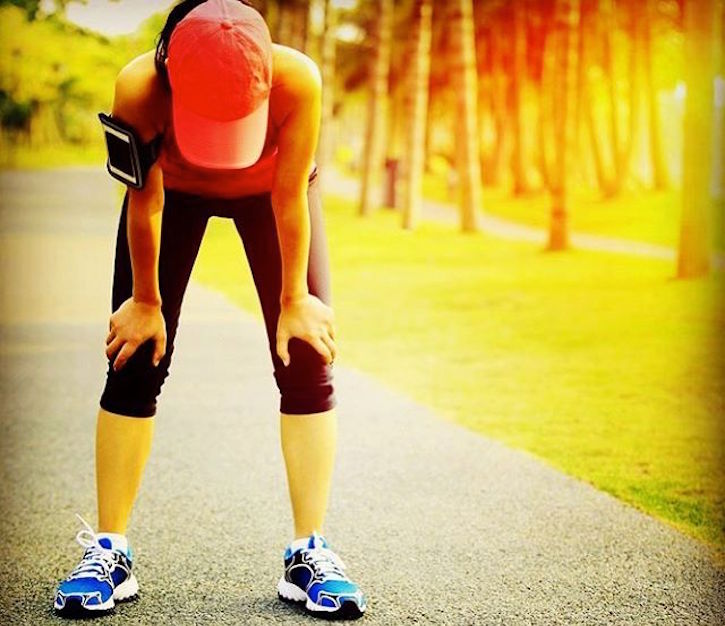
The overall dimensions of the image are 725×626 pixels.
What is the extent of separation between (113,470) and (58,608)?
1.19 ft

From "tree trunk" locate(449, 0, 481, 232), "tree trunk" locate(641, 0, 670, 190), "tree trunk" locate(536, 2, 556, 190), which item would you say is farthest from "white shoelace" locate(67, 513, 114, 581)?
"tree trunk" locate(641, 0, 670, 190)

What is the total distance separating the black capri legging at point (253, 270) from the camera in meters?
2.93

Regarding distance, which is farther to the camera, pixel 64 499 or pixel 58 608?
pixel 64 499

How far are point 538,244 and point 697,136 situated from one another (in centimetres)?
569

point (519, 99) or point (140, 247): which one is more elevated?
point (519, 99)

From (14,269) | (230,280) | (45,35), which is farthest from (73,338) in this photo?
(45,35)

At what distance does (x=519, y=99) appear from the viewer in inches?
1134

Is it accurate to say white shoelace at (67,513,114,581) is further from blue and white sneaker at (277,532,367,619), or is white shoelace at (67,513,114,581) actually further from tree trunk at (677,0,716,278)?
tree trunk at (677,0,716,278)

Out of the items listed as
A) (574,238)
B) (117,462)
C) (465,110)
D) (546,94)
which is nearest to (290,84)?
(117,462)

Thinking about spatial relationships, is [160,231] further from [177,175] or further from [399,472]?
[399,472]

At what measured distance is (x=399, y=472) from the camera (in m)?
4.63

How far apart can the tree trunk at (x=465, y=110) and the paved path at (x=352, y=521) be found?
390 inches

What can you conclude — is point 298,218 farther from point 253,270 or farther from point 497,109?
point 497,109

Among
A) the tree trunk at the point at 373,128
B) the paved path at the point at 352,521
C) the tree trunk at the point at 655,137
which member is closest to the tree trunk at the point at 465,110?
the tree trunk at the point at 373,128
